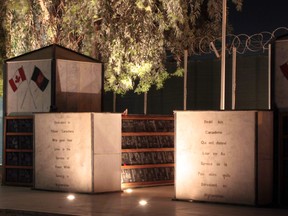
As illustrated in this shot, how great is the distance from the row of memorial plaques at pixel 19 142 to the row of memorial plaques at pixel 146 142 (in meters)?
2.13

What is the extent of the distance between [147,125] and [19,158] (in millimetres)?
2858

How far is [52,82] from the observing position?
54.0ft

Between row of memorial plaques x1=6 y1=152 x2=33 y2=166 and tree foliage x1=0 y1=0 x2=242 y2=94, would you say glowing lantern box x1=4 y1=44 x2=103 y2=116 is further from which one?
tree foliage x1=0 y1=0 x2=242 y2=94

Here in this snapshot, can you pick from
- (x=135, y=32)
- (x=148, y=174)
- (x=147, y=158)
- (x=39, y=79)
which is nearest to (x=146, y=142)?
(x=147, y=158)

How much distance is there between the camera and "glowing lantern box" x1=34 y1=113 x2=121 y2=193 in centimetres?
1490

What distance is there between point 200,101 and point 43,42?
7.30 m

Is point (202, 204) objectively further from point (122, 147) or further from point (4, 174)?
point (4, 174)

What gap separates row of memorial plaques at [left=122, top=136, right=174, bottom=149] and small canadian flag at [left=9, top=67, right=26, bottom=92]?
2.75 m

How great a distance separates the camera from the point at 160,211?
40.3ft

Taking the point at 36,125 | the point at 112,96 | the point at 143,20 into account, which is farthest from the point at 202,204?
the point at 112,96

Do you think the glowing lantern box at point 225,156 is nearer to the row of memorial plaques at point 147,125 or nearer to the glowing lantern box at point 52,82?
the row of memorial plaques at point 147,125

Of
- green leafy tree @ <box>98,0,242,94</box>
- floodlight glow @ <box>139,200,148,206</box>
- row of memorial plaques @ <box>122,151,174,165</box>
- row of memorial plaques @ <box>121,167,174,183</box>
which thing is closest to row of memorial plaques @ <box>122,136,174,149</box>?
row of memorial plaques @ <box>122,151,174,165</box>

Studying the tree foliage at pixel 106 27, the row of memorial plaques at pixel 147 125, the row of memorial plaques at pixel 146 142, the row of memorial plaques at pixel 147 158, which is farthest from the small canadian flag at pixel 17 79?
the tree foliage at pixel 106 27

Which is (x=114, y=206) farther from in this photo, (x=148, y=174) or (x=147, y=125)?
(x=147, y=125)
